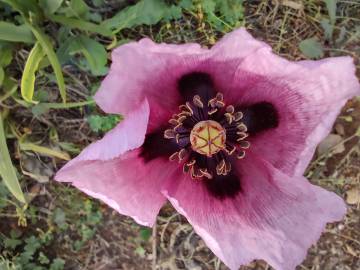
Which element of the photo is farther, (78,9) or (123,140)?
(78,9)

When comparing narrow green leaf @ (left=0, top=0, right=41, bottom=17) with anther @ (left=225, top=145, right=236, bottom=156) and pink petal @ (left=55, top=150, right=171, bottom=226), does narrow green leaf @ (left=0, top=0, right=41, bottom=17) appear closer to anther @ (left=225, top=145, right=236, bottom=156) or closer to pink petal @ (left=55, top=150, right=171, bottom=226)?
pink petal @ (left=55, top=150, right=171, bottom=226)

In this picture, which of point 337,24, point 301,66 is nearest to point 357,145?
point 337,24

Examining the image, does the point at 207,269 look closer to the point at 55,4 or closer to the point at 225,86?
the point at 225,86

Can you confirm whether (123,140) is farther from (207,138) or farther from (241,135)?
(241,135)

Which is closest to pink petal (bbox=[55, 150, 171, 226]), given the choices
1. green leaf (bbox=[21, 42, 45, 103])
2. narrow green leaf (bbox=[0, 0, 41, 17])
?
green leaf (bbox=[21, 42, 45, 103])

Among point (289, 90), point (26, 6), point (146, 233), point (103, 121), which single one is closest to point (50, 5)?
point (26, 6)

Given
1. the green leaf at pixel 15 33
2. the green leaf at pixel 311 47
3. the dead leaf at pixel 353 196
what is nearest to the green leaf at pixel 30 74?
the green leaf at pixel 15 33
